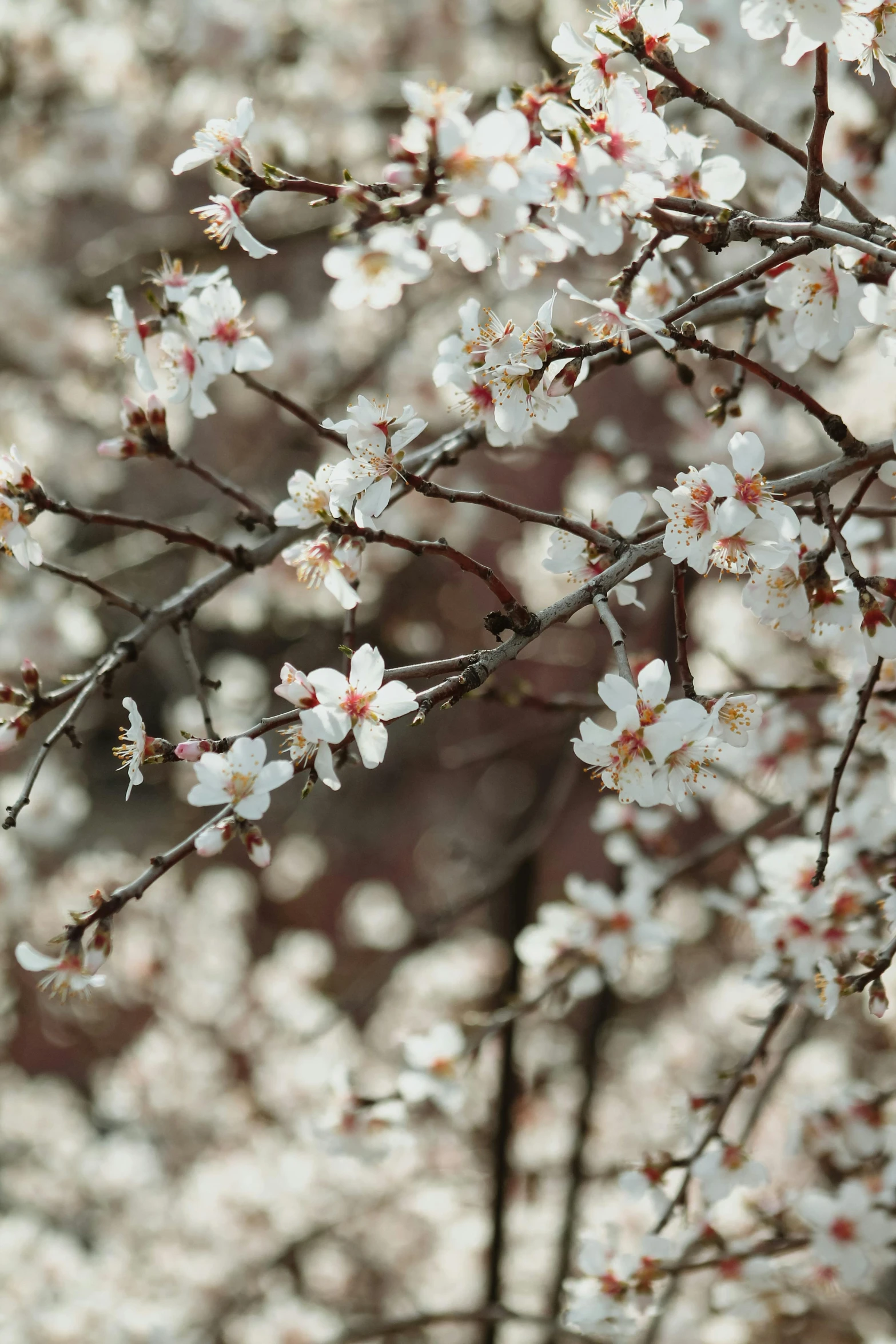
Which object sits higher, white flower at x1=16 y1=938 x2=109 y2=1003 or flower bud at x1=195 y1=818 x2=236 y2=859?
flower bud at x1=195 y1=818 x2=236 y2=859

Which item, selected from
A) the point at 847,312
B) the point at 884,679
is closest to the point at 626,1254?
the point at 884,679

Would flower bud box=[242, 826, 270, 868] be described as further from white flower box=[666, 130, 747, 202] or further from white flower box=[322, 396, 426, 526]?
white flower box=[666, 130, 747, 202]

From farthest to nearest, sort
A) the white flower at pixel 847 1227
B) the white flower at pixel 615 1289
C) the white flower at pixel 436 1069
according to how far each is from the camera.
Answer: the white flower at pixel 436 1069, the white flower at pixel 847 1227, the white flower at pixel 615 1289

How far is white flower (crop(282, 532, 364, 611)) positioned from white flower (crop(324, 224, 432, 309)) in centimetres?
23

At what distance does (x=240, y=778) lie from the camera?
945 millimetres

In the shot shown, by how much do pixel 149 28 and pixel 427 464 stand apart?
10.9ft

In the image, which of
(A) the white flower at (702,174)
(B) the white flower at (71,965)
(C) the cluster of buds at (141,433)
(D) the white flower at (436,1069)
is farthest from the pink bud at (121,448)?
(D) the white flower at (436,1069)

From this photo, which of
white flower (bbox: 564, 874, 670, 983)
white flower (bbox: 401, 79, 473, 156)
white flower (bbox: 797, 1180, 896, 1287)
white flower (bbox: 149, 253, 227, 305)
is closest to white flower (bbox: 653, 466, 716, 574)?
white flower (bbox: 401, 79, 473, 156)

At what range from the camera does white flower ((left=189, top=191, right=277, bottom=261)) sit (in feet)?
3.34

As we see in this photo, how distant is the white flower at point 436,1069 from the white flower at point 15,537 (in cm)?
125

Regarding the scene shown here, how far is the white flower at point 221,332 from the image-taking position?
1.27 m

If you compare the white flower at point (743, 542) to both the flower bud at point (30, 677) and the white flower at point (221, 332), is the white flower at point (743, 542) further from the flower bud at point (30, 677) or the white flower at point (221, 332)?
the flower bud at point (30, 677)

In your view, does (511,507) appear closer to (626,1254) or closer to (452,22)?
(626,1254)

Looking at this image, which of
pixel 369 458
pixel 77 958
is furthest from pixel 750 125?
pixel 77 958
